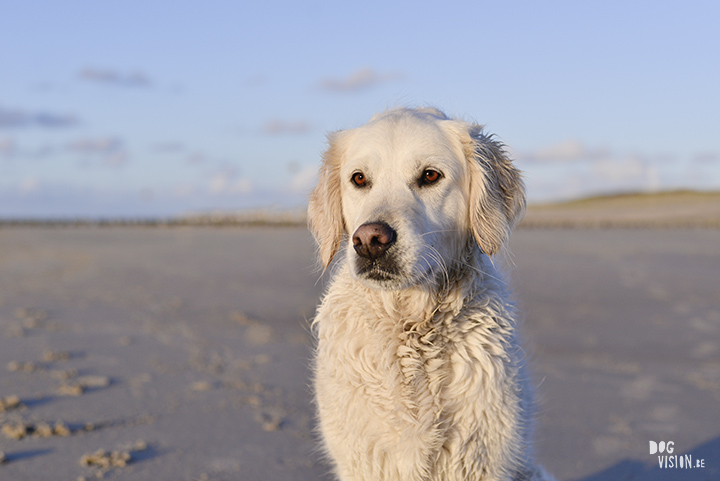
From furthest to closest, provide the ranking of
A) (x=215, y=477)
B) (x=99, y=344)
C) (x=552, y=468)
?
(x=99, y=344) < (x=552, y=468) < (x=215, y=477)

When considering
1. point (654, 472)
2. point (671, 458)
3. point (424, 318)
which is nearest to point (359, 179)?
point (424, 318)

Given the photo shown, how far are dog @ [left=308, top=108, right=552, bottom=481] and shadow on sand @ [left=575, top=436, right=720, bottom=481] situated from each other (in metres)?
1.81

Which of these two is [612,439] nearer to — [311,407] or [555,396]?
[555,396]

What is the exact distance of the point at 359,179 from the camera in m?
3.48

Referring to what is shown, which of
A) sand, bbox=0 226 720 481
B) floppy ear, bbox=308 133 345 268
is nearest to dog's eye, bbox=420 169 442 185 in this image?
floppy ear, bbox=308 133 345 268

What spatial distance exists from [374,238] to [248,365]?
16.2 ft

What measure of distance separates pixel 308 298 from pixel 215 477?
6.67 meters

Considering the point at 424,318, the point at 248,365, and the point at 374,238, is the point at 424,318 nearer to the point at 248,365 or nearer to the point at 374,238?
the point at 374,238

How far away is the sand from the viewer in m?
4.96

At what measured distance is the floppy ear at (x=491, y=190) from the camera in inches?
131

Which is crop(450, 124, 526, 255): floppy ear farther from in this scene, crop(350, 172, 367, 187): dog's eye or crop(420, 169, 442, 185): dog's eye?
A: crop(350, 172, 367, 187): dog's eye

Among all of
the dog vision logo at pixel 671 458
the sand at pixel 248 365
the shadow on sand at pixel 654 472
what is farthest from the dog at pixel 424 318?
the dog vision logo at pixel 671 458

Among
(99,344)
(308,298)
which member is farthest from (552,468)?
(308,298)

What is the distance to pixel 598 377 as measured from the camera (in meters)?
7.36
